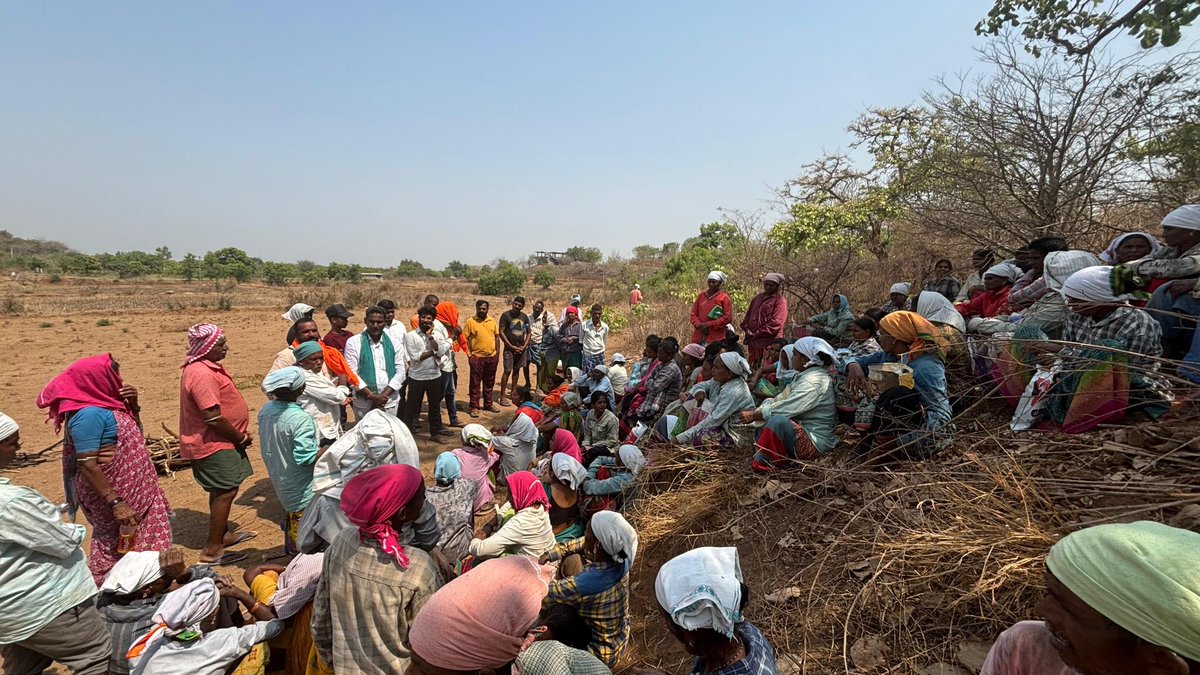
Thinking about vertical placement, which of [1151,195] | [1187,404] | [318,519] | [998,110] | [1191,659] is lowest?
[318,519]

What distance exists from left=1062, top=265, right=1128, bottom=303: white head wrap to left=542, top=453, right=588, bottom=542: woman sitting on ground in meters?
3.32

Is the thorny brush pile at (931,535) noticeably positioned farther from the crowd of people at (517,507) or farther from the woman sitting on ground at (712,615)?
the woman sitting on ground at (712,615)

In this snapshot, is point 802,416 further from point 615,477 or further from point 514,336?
point 514,336

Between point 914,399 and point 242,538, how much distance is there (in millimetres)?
5524

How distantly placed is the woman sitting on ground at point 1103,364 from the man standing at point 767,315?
139 inches

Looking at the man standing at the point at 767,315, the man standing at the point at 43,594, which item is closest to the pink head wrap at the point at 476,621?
the man standing at the point at 43,594

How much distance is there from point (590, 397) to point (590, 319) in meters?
3.17

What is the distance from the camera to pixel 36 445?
711 centimetres

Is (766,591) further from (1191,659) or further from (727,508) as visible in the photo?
(1191,659)

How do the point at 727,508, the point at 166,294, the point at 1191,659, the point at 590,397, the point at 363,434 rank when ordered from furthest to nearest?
1. the point at 166,294
2. the point at 590,397
3. the point at 727,508
4. the point at 363,434
5. the point at 1191,659

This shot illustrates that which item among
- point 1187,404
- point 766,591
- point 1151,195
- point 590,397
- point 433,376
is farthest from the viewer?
point 433,376

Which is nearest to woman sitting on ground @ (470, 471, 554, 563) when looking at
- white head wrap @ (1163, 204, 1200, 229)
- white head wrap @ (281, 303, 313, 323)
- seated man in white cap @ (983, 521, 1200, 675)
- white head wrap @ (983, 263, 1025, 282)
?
seated man in white cap @ (983, 521, 1200, 675)

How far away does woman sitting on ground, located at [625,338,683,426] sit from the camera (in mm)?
6402

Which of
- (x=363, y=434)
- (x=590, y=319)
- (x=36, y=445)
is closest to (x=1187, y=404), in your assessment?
(x=363, y=434)
